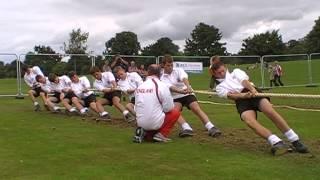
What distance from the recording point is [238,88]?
32.9 feet

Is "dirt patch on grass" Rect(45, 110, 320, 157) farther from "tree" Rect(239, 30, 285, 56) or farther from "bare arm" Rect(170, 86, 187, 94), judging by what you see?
"tree" Rect(239, 30, 285, 56)

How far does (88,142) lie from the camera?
36.7ft

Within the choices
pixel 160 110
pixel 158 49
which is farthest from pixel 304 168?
pixel 158 49

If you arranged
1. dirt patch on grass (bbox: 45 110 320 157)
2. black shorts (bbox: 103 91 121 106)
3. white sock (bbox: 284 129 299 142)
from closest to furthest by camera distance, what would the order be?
1. white sock (bbox: 284 129 299 142)
2. dirt patch on grass (bbox: 45 110 320 157)
3. black shorts (bbox: 103 91 121 106)

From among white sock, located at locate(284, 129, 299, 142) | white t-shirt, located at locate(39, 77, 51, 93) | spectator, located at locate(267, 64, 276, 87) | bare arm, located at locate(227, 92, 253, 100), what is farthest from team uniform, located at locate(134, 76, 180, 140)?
spectator, located at locate(267, 64, 276, 87)

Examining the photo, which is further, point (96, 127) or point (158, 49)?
point (158, 49)

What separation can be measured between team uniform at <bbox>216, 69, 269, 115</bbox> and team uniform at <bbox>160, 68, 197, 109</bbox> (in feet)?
6.94

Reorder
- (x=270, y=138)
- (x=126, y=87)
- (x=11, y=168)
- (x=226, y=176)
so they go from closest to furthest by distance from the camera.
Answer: (x=226, y=176), (x=11, y=168), (x=270, y=138), (x=126, y=87)

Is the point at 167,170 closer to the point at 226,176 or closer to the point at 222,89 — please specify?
the point at 226,176

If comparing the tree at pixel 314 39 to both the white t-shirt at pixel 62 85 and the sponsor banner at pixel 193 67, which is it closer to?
the sponsor banner at pixel 193 67

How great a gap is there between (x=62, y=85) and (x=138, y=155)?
9123 millimetres

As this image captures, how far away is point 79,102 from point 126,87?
7.63 feet

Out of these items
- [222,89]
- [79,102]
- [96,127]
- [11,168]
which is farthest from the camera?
[79,102]

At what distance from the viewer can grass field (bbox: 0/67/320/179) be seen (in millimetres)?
8033
